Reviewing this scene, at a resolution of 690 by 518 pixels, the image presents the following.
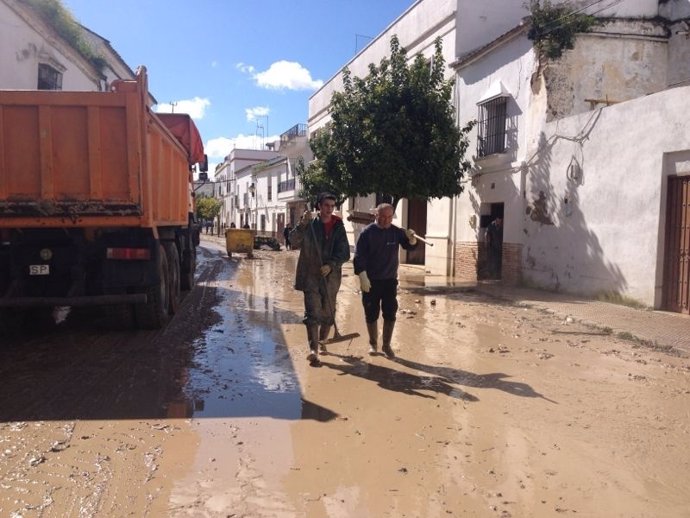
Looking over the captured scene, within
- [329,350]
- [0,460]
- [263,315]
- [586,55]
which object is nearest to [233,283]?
[263,315]

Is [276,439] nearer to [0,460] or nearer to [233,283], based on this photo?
[0,460]

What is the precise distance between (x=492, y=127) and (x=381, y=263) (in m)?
9.68

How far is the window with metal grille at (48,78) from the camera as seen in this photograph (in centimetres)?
1416

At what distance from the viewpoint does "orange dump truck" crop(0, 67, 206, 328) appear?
18.9 ft

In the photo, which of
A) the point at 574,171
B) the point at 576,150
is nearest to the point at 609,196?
the point at 574,171

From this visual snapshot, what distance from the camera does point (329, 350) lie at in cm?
649

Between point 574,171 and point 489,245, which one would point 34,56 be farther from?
point 574,171

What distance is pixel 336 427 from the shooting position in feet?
13.5

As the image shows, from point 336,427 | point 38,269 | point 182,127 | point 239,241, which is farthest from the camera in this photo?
point 239,241

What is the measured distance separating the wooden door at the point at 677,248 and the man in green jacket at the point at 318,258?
5907 mm

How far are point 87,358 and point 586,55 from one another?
1158cm

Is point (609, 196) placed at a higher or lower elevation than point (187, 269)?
higher

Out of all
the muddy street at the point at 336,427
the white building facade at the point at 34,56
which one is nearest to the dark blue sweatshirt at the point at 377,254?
the muddy street at the point at 336,427

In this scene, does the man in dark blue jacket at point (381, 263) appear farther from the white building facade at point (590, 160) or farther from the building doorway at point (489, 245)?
the building doorway at point (489, 245)
